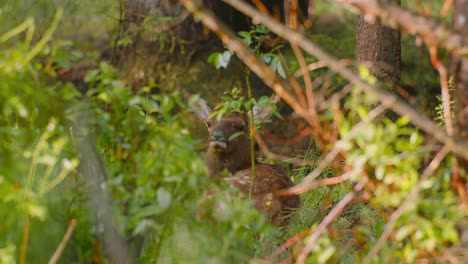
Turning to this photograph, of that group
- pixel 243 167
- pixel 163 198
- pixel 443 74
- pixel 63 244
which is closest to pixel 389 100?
pixel 443 74

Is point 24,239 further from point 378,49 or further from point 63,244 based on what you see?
point 378,49

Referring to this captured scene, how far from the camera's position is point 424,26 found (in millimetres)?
3000

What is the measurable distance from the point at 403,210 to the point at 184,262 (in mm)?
862

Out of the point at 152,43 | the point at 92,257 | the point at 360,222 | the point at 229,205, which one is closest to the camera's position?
the point at 229,205

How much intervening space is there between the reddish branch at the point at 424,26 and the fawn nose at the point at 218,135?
3.71 metres

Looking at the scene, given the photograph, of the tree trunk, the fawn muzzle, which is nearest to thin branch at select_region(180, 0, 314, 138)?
the tree trunk

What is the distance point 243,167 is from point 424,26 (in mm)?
4264

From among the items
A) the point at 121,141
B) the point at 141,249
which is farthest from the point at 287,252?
the point at 121,141

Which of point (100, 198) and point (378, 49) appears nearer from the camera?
point (100, 198)

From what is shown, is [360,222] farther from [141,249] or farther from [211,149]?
[141,249]

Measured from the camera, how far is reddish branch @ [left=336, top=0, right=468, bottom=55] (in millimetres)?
2998

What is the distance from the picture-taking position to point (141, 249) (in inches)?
147

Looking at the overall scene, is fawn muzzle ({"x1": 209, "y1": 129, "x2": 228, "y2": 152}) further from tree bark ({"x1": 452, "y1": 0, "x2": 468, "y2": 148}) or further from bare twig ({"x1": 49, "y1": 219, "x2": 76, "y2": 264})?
bare twig ({"x1": 49, "y1": 219, "x2": 76, "y2": 264})

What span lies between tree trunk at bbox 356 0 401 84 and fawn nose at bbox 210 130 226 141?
129 cm
